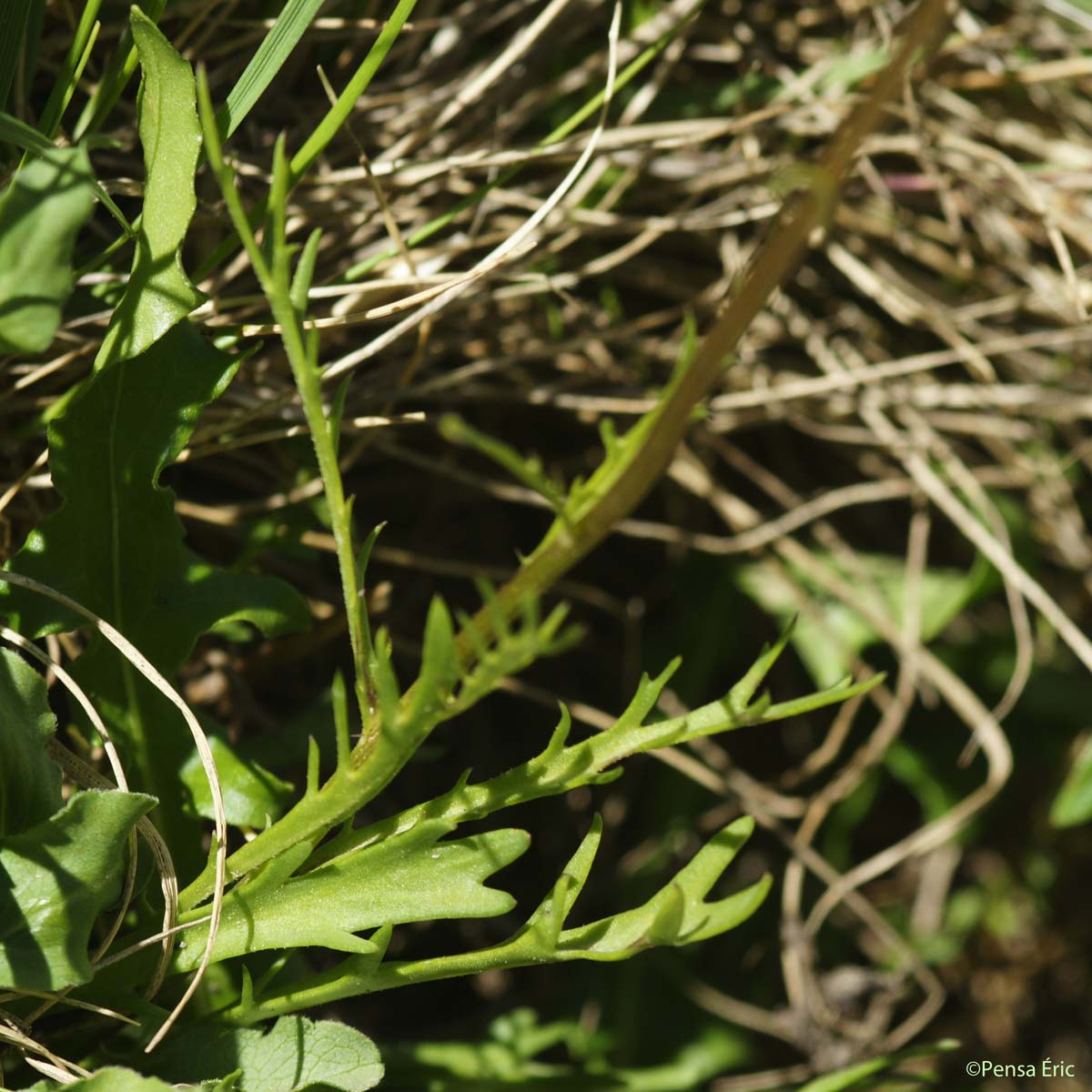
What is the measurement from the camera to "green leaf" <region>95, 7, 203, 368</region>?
0.59 metres

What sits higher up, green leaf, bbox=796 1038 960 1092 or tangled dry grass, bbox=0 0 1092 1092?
tangled dry grass, bbox=0 0 1092 1092

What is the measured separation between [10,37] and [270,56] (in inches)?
5.8

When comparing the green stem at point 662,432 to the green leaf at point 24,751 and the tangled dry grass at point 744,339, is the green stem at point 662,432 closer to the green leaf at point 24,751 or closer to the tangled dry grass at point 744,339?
the green leaf at point 24,751

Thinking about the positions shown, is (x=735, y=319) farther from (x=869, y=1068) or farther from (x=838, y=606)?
(x=838, y=606)

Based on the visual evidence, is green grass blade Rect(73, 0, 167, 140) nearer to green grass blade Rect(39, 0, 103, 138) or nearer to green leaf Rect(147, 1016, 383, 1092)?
green grass blade Rect(39, 0, 103, 138)

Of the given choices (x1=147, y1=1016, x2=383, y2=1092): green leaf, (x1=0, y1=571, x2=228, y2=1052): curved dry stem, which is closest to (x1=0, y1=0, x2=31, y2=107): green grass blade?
(x1=0, y1=571, x2=228, y2=1052): curved dry stem

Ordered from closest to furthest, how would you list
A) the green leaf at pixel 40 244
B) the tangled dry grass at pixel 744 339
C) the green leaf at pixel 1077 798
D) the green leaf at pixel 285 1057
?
the green leaf at pixel 40 244 → the green leaf at pixel 285 1057 → the tangled dry grass at pixel 744 339 → the green leaf at pixel 1077 798

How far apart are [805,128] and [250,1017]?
841 millimetres

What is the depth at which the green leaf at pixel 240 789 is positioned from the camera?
2.32 ft

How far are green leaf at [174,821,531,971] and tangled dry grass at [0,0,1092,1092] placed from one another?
0.30 metres

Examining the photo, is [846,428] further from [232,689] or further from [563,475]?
[232,689]

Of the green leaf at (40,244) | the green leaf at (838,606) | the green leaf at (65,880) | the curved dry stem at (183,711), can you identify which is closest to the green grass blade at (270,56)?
the green leaf at (40,244)

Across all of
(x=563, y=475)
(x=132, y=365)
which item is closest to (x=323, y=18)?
(x=132, y=365)

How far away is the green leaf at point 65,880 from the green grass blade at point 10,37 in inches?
16.1
